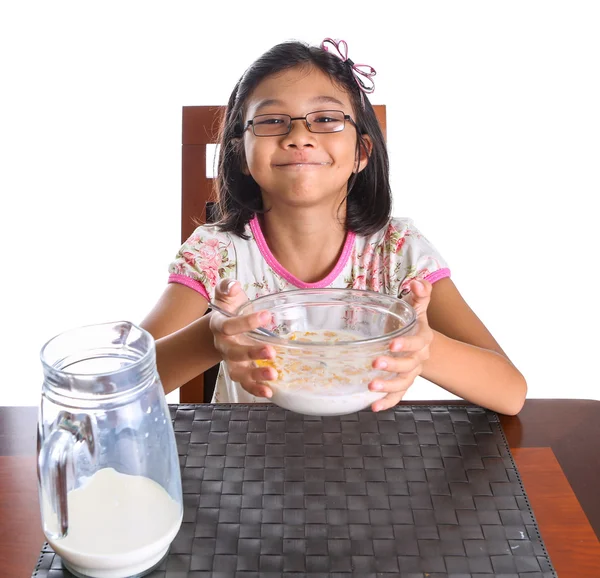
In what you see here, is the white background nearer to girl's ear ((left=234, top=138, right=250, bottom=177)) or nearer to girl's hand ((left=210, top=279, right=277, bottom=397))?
girl's ear ((left=234, top=138, right=250, bottom=177))

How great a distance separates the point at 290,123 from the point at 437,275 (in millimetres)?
369

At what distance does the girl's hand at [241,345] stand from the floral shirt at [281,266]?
0.46m

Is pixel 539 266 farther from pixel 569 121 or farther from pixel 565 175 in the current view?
pixel 569 121

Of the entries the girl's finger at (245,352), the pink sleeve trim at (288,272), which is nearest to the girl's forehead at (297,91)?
the pink sleeve trim at (288,272)

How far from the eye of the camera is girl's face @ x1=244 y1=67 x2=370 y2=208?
45.8 inches

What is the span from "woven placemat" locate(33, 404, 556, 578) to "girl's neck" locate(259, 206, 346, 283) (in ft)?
1.67

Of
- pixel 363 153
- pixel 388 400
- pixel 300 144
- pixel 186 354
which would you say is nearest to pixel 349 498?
pixel 388 400

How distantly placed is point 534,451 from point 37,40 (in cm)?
264

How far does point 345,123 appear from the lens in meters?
1.20

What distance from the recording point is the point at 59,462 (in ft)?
1.74

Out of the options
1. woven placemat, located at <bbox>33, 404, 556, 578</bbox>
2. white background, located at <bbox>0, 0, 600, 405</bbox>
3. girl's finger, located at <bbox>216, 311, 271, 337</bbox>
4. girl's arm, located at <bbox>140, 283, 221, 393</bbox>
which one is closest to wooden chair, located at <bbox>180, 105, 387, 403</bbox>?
girl's arm, located at <bbox>140, 283, 221, 393</bbox>

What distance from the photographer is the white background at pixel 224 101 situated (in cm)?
262

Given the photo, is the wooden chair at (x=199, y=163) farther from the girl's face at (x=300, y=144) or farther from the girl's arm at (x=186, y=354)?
the girl's arm at (x=186, y=354)

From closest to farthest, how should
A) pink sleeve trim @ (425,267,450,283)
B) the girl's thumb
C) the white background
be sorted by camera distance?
the girl's thumb, pink sleeve trim @ (425,267,450,283), the white background
